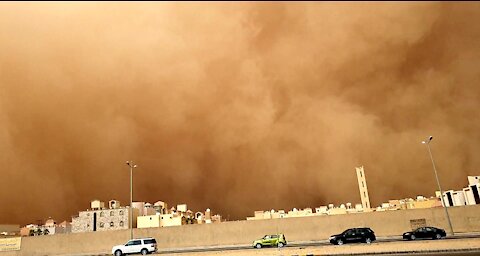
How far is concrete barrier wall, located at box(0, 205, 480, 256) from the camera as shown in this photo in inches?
1594

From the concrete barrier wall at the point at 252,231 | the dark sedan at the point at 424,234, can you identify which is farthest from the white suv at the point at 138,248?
the dark sedan at the point at 424,234

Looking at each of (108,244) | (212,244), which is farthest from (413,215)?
(108,244)

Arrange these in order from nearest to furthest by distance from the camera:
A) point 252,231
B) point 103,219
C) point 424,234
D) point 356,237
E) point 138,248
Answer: point 356,237 < point 424,234 < point 138,248 < point 252,231 < point 103,219

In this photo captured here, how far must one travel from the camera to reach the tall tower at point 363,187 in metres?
161

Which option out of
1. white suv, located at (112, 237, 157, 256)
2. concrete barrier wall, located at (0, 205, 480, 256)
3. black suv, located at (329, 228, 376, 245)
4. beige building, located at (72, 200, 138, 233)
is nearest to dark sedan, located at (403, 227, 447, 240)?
black suv, located at (329, 228, 376, 245)

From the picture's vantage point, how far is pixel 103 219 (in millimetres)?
106875

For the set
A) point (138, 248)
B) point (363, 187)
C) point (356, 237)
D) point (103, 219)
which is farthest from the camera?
point (363, 187)

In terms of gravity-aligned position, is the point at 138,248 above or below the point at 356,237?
above

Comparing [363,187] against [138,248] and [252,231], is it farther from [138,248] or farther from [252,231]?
[138,248]

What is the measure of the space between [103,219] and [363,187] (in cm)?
11726

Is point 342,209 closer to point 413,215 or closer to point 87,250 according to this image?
point 413,215

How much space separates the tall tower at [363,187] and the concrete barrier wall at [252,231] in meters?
126

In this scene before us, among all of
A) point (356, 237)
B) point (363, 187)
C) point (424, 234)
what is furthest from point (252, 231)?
point (363, 187)

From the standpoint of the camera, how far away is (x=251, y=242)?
42406 millimetres
